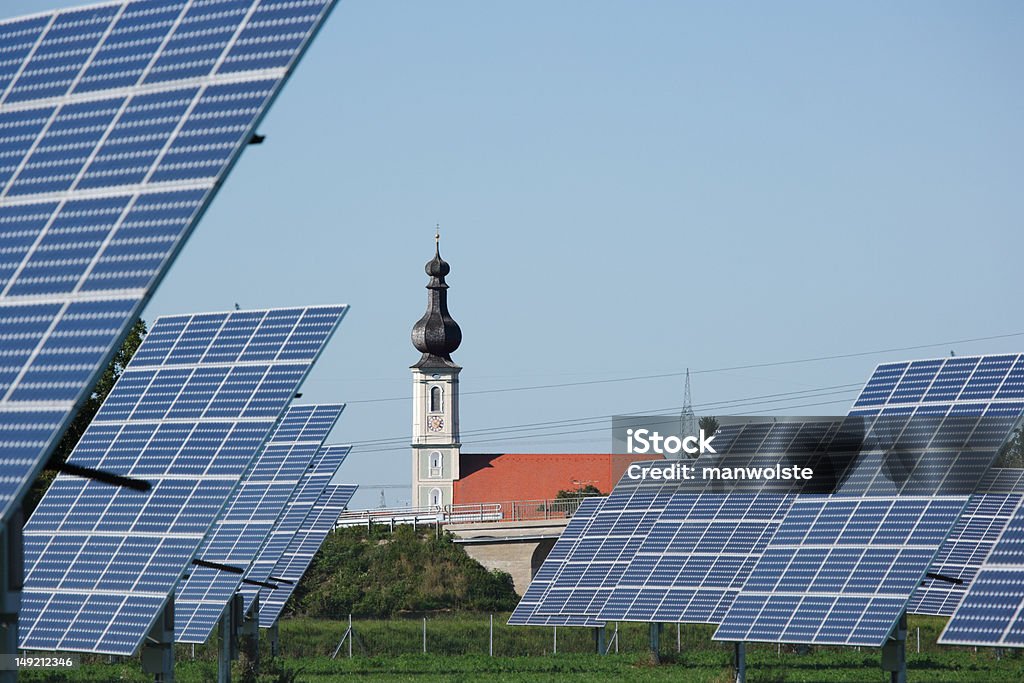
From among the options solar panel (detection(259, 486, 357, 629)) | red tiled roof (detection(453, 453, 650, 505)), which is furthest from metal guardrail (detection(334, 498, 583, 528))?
solar panel (detection(259, 486, 357, 629))

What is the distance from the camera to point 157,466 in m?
21.0

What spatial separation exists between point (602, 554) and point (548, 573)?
135 inches

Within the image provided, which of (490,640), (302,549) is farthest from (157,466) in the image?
(490,640)

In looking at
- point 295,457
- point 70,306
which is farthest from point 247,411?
point 70,306

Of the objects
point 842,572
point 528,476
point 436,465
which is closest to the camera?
point 842,572

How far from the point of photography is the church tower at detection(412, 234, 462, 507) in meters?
145

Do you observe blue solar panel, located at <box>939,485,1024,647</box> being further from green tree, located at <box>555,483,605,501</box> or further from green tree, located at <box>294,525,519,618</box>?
green tree, located at <box>555,483,605,501</box>

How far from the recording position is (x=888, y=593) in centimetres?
2222

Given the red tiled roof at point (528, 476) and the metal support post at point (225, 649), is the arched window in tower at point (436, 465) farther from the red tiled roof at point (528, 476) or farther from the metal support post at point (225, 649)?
the metal support post at point (225, 649)

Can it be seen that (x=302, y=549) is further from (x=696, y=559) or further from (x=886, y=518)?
(x=886, y=518)

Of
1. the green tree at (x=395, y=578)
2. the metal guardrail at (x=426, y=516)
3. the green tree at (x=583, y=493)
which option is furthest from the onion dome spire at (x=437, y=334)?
the green tree at (x=395, y=578)

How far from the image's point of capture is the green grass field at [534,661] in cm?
3616

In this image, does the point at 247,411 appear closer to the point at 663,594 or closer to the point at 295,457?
the point at 295,457

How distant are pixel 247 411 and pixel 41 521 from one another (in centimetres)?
312
